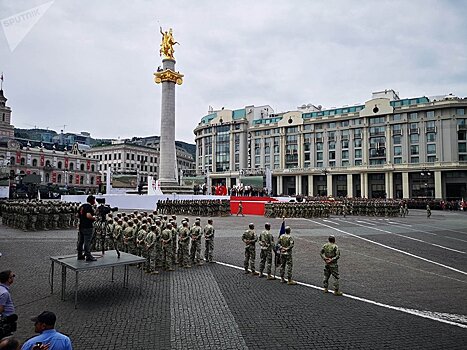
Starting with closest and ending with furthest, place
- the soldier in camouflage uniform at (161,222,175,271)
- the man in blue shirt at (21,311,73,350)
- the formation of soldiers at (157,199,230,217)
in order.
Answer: the man in blue shirt at (21,311,73,350) < the soldier in camouflage uniform at (161,222,175,271) < the formation of soldiers at (157,199,230,217)

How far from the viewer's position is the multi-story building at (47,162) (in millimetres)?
82500

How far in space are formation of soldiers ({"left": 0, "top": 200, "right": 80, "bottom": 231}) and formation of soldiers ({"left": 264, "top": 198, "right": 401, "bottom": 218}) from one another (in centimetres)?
1826

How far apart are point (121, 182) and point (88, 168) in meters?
35.8

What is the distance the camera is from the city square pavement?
264 inches

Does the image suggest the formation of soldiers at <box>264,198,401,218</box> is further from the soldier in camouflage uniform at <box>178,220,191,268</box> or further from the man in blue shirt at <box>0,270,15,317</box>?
the man in blue shirt at <box>0,270,15,317</box>

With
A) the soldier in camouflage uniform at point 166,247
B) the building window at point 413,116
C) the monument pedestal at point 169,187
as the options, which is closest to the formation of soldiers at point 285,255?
the soldier in camouflage uniform at point 166,247

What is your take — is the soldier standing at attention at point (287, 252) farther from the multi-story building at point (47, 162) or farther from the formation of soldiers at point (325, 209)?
the multi-story building at point (47, 162)

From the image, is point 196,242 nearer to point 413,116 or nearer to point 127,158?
point 413,116

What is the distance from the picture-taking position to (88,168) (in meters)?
99.0

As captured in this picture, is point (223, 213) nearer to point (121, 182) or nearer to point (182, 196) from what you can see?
point (182, 196)

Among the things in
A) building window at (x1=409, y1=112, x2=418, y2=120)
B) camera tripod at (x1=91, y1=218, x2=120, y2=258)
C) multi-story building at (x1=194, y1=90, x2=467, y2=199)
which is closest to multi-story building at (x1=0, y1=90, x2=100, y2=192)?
multi-story building at (x1=194, y1=90, x2=467, y2=199)

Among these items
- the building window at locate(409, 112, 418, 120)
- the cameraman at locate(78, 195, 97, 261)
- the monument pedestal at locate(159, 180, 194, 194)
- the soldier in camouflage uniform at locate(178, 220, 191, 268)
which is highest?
the building window at locate(409, 112, 418, 120)

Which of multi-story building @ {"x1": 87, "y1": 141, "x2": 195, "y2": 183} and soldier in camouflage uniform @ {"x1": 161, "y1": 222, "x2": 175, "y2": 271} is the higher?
multi-story building @ {"x1": 87, "y1": 141, "x2": 195, "y2": 183}

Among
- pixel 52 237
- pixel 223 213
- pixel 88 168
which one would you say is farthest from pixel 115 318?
pixel 88 168
